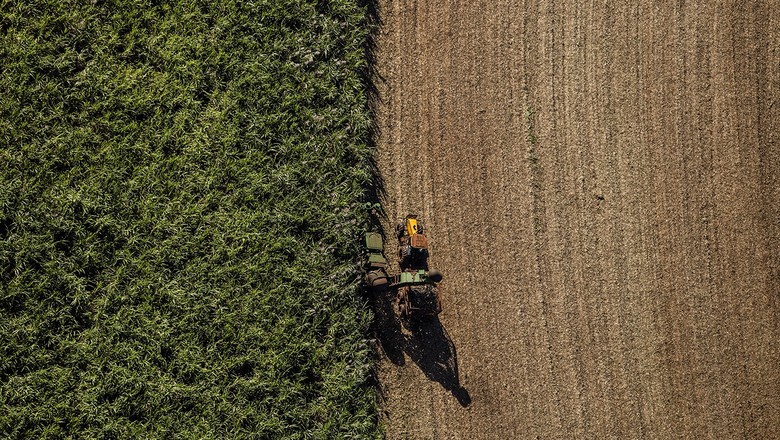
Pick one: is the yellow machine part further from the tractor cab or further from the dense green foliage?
the dense green foliage

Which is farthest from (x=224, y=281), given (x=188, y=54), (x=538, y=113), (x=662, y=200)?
(x=662, y=200)

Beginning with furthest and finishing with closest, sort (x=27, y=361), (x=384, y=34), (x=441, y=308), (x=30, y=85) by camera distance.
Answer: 1. (x=384, y=34)
2. (x=441, y=308)
3. (x=30, y=85)
4. (x=27, y=361)

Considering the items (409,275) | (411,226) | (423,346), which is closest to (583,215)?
(411,226)

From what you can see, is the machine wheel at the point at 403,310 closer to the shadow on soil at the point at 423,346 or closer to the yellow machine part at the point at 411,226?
the shadow on soil at the point at 423,346

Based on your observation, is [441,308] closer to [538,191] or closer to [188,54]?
[538,191]

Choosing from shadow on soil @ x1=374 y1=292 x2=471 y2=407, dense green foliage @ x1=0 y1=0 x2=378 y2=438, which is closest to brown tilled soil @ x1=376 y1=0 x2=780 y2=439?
shadow on soil @ x1=374 y1=292 x2=471 y2=407

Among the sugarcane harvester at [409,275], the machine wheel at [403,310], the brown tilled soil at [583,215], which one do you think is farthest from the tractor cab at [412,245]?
the machine wheel at [403,310]
